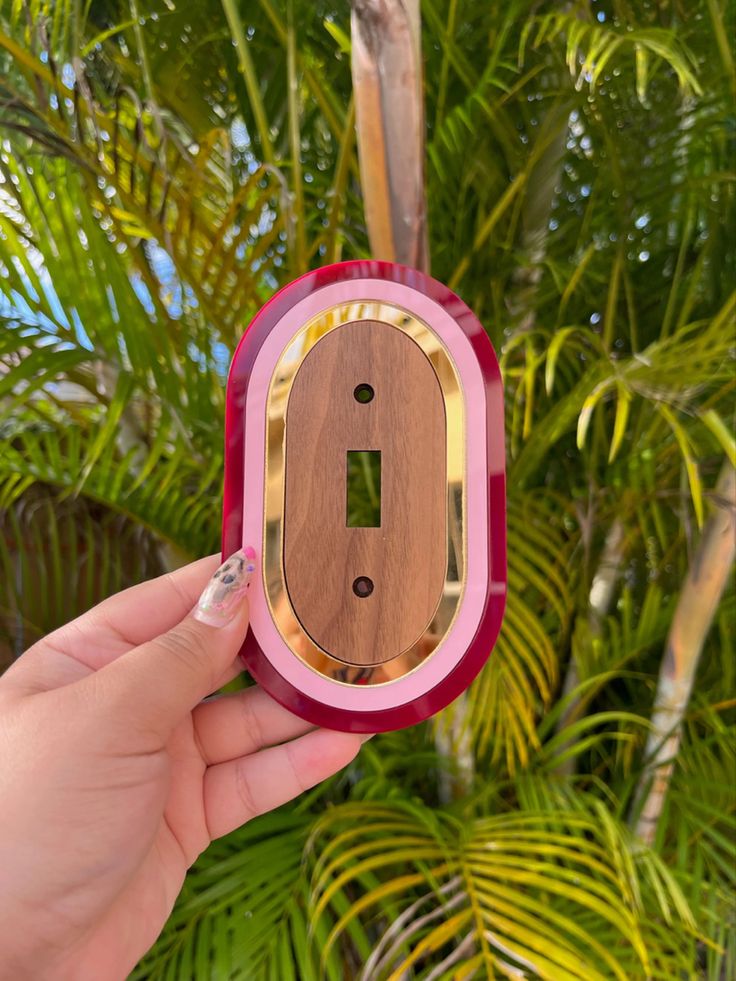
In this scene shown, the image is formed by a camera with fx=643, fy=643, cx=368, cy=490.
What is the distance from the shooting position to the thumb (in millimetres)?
350

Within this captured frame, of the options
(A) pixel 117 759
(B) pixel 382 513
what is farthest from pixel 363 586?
(A) pixel 117 759

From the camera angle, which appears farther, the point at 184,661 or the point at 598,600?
the point at 598,600

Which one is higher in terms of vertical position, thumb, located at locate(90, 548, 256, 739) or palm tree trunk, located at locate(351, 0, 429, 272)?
palm tree trunk, located at locate(351, 0, 429, 272)

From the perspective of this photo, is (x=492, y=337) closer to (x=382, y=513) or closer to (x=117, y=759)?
(x=382, y=513)

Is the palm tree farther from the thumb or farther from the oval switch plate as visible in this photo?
the thumb

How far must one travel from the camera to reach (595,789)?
0.78m

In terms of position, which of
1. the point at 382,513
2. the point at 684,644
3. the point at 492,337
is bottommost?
the point at 684,644

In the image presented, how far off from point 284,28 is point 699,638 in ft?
2.22

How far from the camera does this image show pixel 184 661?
1.18 ft

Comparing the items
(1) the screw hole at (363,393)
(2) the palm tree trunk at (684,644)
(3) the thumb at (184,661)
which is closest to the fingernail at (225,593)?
(3) the thumb at (184,661)

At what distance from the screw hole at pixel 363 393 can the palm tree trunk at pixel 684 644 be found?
13.1 inches

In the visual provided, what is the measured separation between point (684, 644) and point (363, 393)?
45cm

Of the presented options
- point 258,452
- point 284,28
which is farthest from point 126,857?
point 284,28

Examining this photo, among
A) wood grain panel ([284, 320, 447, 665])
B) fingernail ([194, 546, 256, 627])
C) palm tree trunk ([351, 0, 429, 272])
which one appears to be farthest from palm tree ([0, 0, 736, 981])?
fingernail ([194, 546, 256, 627])
